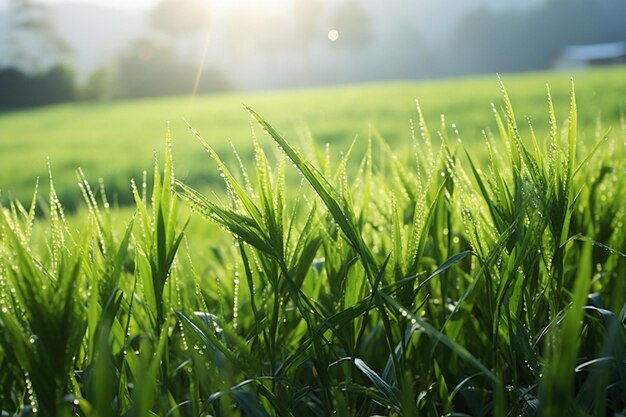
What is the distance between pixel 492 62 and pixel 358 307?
322 feet

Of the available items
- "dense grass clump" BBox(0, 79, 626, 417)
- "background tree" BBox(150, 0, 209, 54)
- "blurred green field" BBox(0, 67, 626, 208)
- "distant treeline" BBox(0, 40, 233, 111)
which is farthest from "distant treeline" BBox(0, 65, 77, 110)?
"dense grass clump" BBox(0, 79, 626, 417)

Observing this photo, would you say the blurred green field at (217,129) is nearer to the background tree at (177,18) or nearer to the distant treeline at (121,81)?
the distant treeline at (121,81)

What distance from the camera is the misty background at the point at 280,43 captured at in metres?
46.7

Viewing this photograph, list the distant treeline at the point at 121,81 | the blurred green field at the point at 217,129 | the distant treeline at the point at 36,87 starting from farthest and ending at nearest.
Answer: the distant treeline at the point at 121,81
the distant treeline at the point at 36,87
the blurred green field at the point at 217,129

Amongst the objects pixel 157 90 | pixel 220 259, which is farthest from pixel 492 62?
pixel 220 259

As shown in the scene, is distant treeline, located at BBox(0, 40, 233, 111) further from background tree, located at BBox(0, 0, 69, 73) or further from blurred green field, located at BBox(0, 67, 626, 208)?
blurred green field, located at BBox(0, 67, 626, 208)

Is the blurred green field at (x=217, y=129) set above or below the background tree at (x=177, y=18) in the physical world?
below

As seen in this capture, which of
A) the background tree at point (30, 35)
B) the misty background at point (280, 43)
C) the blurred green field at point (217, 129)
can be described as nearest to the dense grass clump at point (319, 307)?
the blurred green field at point (217, 129)

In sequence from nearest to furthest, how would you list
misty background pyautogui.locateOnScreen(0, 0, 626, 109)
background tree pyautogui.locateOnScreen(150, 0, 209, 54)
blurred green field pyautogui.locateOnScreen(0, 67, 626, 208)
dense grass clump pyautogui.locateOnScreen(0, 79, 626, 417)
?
1. dense grass clump pyautogui.locateOnScreen(0, 79, 626, 417)
2. blurred green field pyautogui.locateOnScreen(0, 67, 626, 208)
3. misty background pyautogui.locateOnScreen(0, 0, 626, 109)
4. background tree pyautogui.locateOnScreen(150, 0, 209, 54)

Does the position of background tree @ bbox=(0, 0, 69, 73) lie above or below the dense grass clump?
above

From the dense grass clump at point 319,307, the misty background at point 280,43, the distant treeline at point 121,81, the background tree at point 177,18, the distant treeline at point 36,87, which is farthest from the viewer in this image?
the background tree at point 177,18

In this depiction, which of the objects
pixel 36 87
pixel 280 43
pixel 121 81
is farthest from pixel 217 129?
pixel 280 43

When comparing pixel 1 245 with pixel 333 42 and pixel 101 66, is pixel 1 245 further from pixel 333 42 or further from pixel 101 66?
pixel 333 42

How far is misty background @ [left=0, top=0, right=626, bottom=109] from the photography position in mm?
46688
